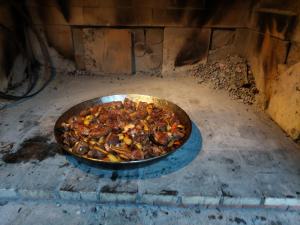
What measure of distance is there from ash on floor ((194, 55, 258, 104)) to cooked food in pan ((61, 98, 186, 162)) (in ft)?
3.87

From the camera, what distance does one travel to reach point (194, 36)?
10.7ft

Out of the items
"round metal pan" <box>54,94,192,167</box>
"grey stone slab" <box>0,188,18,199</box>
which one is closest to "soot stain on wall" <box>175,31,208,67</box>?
"round metal pan" <box>54,94,192,167</box>

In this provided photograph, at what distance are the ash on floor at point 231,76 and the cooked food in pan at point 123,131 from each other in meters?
1.18

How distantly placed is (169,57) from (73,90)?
4.30 feet

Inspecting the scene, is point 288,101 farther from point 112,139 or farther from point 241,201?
point 112,139

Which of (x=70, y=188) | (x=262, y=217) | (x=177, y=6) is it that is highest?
(x=177, y=6)

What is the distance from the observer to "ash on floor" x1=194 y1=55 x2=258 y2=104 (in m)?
2.87

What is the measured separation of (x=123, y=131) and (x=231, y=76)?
1830 millimetres

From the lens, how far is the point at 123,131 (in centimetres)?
186

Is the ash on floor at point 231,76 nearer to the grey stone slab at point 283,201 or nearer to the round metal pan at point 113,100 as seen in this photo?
the round metal pan at point 113,100

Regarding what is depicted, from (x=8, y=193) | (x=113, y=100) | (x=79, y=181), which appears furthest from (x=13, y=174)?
(x=113, y=100)

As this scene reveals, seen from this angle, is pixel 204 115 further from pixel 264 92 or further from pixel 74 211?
pixel 74 211

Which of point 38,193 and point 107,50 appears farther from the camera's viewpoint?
point 107,50

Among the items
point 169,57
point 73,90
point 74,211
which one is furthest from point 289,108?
point 73,90
